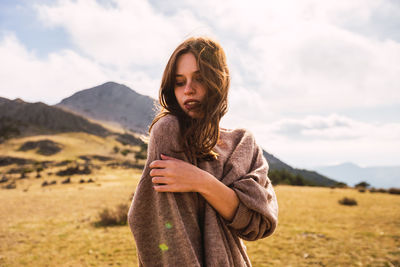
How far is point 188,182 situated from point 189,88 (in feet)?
1.83

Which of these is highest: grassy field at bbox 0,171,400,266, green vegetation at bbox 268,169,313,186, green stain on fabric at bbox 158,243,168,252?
green stain on fabric at bbox 158,243,168,252

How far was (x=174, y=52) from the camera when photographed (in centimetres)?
151

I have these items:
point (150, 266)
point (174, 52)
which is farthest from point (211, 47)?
point (150, 266)

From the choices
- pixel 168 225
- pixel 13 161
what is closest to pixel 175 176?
pixel 168 225

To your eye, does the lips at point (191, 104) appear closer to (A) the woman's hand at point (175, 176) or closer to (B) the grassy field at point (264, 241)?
(A) the woman's hand at point (175, 176)

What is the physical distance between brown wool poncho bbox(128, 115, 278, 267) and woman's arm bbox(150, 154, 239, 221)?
0.05 meters

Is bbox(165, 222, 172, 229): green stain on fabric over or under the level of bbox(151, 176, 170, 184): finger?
under

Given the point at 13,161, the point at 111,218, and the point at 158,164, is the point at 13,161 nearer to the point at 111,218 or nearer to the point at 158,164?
the point at 111,218

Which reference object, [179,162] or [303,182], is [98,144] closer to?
[303,182]

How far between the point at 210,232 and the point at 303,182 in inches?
1379

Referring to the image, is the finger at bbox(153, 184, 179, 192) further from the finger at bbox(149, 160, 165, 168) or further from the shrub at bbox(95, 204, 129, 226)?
the shrub at bbox(95, 204, 129, 226)

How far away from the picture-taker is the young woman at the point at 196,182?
3.83 ft

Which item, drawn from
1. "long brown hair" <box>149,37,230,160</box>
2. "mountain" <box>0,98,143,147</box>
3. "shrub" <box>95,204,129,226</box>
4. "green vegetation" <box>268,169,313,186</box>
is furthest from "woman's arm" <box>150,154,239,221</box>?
"mountain" <box>0,98,143,147</box>

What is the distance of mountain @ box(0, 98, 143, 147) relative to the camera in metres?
97.5
